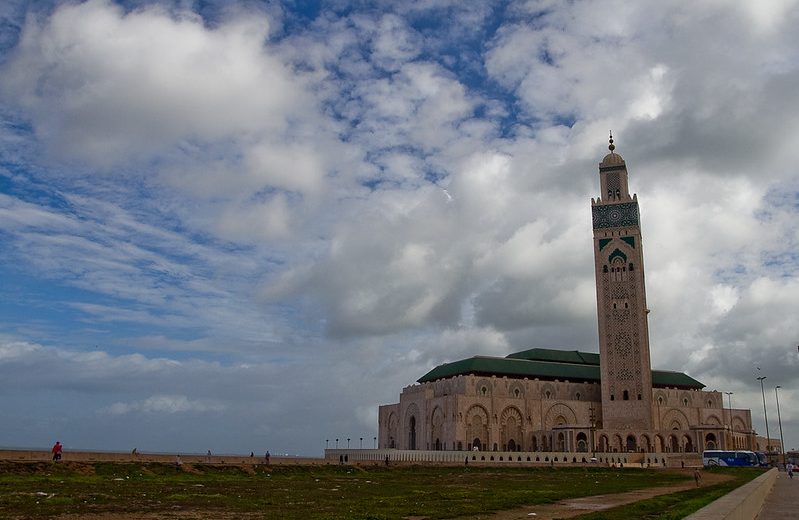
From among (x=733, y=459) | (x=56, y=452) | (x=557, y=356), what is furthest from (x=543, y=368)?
(x=56, y=452)

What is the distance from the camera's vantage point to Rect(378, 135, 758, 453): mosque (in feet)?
271

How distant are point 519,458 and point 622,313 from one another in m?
25.7

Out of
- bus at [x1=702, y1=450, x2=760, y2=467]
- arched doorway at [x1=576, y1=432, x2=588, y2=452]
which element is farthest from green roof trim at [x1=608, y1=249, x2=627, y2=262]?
bus at [x1=702, y1=450, x2=760, y2=467]

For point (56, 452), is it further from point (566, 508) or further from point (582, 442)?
point (582, 442)

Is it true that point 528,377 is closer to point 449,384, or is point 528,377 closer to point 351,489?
point 449,384

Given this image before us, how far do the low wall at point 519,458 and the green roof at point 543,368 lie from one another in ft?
47.8

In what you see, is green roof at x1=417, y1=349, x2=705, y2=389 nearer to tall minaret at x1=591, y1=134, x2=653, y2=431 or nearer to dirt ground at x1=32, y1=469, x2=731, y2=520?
tall minaret at x1=591, y1=134, x2=653, y2=431

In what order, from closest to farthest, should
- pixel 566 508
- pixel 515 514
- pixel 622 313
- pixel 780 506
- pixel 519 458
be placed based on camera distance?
pixel 515 514
pixel 780 506
pixel 566 508
pixel 519 458
pixel 622 313

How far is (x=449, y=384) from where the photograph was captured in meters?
85.7

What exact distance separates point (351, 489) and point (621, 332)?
6287cm

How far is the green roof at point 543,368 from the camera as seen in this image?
284 ft

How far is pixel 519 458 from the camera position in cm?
7169

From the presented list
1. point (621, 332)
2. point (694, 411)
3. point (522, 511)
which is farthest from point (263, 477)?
point (694, 411)

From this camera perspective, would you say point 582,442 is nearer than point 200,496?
No
